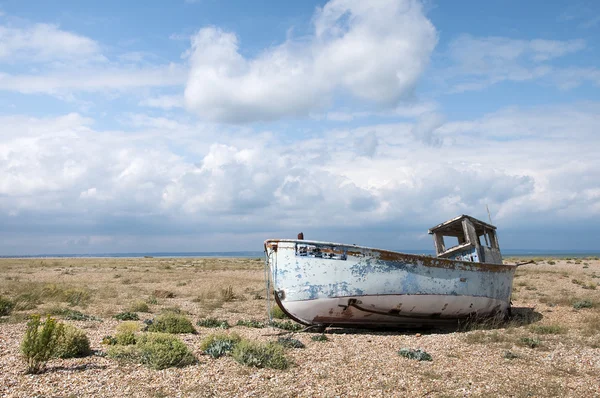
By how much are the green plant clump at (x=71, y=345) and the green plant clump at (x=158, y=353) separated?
0.57m

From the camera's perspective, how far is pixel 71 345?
28.6 ft

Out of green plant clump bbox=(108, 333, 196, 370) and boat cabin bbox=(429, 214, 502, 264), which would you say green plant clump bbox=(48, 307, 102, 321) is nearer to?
green plant clump bbox=(108, 333, 196, 370)

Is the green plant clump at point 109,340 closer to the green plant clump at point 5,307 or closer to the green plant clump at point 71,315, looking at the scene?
the green plant clump at point 71,315

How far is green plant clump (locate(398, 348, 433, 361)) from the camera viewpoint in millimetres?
9414

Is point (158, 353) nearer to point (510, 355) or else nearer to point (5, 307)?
point (510, 355)

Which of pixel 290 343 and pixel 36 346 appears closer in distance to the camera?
pixel 36 346

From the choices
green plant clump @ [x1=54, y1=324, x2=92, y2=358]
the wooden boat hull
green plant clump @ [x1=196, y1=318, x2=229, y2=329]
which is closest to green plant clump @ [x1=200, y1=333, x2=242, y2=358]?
green plant clump @ [x1=54, y1=324, x2=92, y2=358]

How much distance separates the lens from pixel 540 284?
90.5 ft

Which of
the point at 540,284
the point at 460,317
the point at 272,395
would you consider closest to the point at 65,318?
the point at 272,395

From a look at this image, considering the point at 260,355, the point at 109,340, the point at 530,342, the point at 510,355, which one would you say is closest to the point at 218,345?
the point at 260,355

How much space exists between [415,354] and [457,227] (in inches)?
366

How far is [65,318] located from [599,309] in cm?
1873

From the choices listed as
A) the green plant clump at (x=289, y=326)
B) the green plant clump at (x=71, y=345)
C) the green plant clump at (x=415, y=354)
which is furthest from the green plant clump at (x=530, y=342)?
the green plant clump at (x=71, y=345)

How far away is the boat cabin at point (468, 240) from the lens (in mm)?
16172
